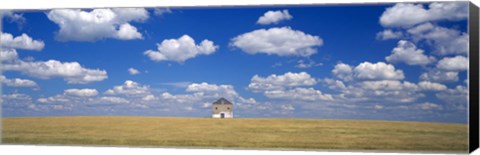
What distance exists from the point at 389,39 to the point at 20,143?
843 cm

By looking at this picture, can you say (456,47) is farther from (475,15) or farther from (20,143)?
(20,143)

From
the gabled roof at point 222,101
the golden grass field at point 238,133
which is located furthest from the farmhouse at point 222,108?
the golden grass field at point 238,133

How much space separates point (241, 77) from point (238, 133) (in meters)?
1.22

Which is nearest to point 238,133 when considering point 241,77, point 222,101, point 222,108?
point 222,108

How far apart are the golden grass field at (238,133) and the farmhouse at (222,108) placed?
149 millimetres

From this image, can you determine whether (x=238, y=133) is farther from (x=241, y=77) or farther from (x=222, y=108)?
(x=241, y=77)

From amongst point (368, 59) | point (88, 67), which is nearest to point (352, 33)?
point (368, 59)

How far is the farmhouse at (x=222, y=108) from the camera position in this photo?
18203mm

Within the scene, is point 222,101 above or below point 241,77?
below

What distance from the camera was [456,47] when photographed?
54.8 feet

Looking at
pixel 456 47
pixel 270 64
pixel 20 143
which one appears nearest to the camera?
pixel 456 47

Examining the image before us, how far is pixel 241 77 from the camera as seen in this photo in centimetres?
1806

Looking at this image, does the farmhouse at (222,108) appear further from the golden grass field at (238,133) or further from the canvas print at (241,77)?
the golden grass field at (238,133)

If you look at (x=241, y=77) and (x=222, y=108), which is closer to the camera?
(x=241, y=77)
